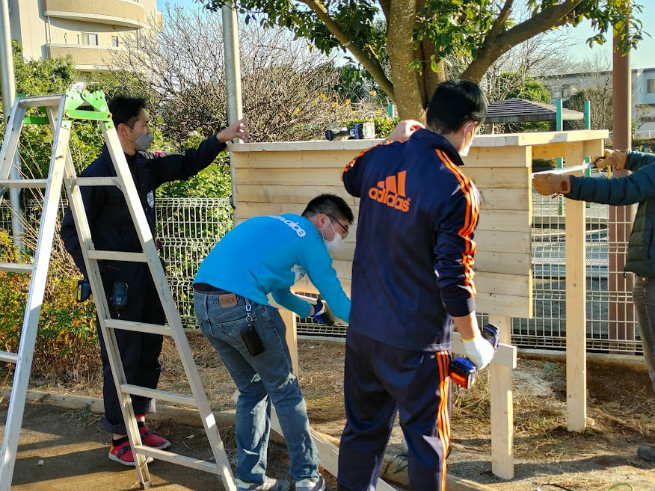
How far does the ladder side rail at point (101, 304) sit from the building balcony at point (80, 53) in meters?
45.6

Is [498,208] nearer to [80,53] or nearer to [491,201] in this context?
[491,201]

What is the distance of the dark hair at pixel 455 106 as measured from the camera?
2.79m

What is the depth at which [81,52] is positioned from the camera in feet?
157

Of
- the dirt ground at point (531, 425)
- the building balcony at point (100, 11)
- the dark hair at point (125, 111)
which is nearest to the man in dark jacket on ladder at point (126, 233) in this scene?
the dark hair at point (125, 111)

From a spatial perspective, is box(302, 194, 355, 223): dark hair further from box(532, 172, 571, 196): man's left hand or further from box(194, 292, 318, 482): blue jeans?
box(532, 172, 571, 196): man's left hand

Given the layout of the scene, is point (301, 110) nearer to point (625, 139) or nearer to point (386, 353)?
point (625, 139)

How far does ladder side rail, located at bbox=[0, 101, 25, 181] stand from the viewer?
11.5 ft

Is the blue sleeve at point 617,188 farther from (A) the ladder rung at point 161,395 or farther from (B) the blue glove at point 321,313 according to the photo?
(A) the ladder rung at point 161,395

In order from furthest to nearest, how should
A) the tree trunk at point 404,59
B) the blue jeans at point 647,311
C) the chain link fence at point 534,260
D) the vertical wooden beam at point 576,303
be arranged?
the chain link fence at point 534,260
the tree trunk at point 404,59
the vertical wooden beam at point 576,303
the blue jeans at point 647,311

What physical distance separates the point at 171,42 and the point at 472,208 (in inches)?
524

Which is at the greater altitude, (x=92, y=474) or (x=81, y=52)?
(x=81, y=52)

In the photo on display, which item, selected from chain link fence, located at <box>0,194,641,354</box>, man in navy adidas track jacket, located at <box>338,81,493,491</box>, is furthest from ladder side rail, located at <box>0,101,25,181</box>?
chain link fence, located at <box>0,194,641,354</box>

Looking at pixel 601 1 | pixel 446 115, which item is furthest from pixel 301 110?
pixel 446 115

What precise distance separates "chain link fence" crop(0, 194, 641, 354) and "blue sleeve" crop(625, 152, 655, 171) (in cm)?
170
